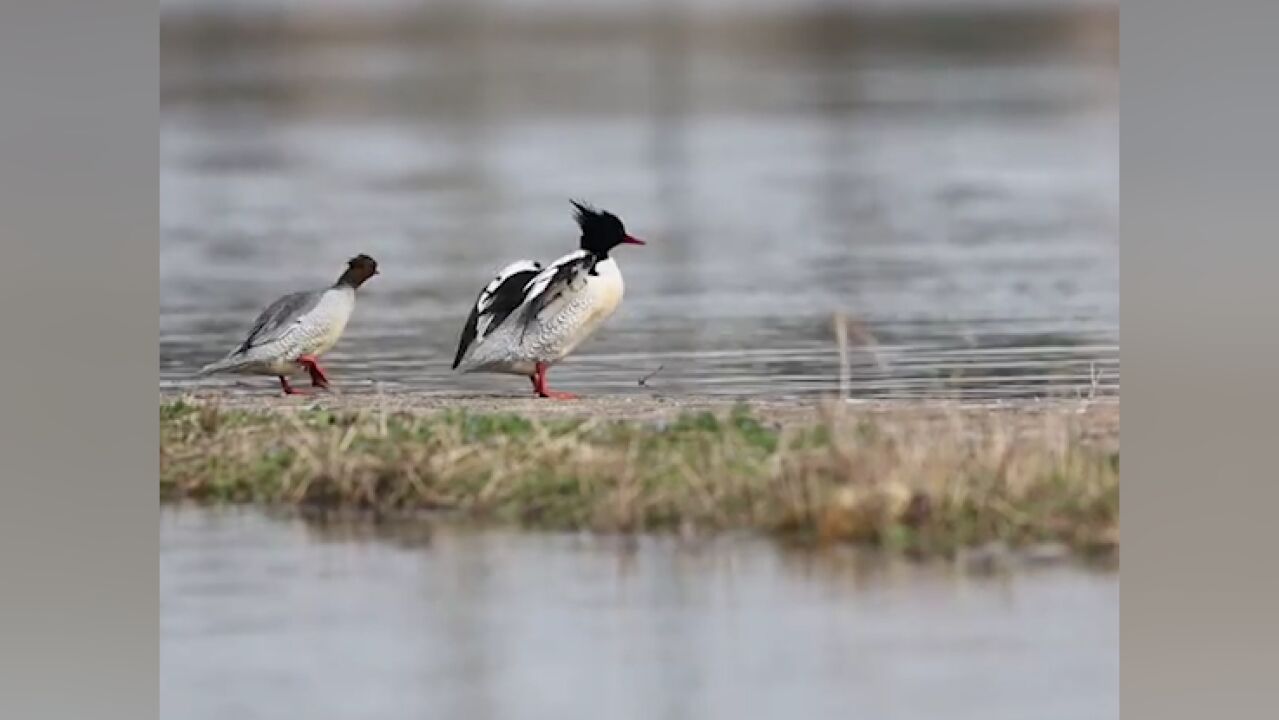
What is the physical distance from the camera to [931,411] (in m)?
3.15

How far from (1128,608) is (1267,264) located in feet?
2.38

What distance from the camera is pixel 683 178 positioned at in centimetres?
318

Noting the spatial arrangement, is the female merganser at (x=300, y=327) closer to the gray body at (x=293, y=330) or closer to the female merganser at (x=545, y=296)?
the gray body at (x=293, y=330)

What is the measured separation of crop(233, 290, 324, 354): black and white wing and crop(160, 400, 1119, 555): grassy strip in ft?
0.52

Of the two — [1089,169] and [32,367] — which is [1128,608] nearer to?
[1089,169]

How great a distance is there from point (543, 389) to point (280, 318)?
1.78ft

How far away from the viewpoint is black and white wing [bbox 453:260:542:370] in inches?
125

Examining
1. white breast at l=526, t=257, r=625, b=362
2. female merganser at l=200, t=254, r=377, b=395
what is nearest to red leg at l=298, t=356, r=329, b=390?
female merganser at l=200, t=254, r=377, b=395

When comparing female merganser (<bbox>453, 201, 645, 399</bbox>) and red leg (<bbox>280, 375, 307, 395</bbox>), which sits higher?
female merganser (<bbox>453, 201, 645, 399</bbox>)

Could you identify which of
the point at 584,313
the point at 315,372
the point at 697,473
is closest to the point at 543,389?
the point at 584,313

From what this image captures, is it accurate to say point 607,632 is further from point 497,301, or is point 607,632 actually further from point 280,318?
point 280,318

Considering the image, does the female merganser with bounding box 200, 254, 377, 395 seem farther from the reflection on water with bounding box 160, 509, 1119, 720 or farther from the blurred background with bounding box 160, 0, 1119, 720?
the reflection on water with bounding box 160, 509, 1119, 720

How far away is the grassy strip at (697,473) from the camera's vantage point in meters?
3.11

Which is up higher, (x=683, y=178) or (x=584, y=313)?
(x=683, y=178)
